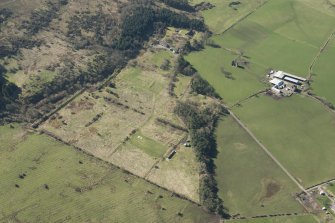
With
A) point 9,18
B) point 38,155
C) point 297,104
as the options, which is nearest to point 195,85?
point 297,104

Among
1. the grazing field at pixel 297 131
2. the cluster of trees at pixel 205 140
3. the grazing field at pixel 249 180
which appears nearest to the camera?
the cluster of trees at pixel 205 140

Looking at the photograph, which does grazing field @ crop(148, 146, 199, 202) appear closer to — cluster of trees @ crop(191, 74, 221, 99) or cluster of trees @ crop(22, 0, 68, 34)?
cluster of trees @ crop(191, 74, 221, 99)

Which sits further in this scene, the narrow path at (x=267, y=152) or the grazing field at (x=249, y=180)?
the narrow path at (x=267, y=152)

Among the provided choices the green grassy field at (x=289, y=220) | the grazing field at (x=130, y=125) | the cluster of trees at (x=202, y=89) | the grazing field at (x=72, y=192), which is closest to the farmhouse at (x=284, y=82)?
the cluster of trees at (x=202, y=89)

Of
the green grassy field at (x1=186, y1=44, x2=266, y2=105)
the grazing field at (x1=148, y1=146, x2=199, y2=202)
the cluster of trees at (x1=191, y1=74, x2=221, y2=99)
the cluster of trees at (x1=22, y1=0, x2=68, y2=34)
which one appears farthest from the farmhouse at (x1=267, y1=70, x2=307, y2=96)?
the cluster of trees at (x1=22, y1=0, x2=68, y2=34)

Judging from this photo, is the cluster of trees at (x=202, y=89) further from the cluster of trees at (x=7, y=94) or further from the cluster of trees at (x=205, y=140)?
the cluster of trees at (x=7, y=94)

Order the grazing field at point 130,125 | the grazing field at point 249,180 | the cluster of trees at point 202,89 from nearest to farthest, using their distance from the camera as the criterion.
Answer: the grazing field at point 249,180 → the grazing field at point 130,125 → the cluster of trees at point 202,89

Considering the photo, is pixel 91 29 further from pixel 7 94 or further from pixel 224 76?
pixel 224 76
